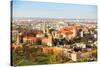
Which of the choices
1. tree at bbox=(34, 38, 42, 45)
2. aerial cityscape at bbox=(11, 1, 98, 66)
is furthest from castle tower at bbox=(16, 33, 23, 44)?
tree at bbox=(34, 38, 42, 45)

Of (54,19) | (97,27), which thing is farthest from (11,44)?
(97,27)

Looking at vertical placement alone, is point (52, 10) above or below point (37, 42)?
above

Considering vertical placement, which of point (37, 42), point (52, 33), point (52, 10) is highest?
point (52, 10)

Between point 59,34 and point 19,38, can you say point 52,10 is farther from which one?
point 19,38

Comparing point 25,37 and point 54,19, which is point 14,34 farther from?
point 54,19

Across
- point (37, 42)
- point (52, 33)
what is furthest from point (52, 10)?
point (37, 42)

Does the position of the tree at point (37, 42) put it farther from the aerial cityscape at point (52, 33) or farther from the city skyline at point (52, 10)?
the city skyline at point (52, 10)

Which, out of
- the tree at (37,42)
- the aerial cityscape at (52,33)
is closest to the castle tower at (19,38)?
the aerial cityscape at (52,33)
